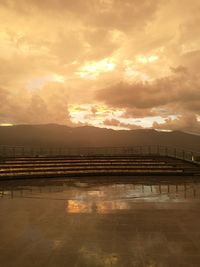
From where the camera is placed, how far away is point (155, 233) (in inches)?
401

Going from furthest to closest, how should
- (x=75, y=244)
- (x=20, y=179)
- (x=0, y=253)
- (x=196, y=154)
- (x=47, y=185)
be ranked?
(x=196, y=154)
(x=20, y=179)
(x=47, y=185)
(x=75, y=244)
(x=0, y=253)

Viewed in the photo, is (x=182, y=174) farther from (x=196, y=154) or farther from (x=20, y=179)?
(x=20, y=179)

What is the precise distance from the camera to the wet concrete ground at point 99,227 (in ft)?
26.7

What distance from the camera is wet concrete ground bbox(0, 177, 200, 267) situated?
815cm

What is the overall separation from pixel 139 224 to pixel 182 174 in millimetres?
15396

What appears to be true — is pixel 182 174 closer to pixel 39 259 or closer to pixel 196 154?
pixel 196 154

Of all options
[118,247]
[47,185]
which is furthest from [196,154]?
[118,247]

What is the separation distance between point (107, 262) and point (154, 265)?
1318 mm

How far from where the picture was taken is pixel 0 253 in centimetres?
852

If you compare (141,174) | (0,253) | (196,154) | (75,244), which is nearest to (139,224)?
(75,244)

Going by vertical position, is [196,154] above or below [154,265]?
above

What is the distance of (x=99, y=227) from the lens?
35.7 feet

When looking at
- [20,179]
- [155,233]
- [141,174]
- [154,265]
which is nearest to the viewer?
[154,265]

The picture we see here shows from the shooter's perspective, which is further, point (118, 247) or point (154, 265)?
point (118, 247)
